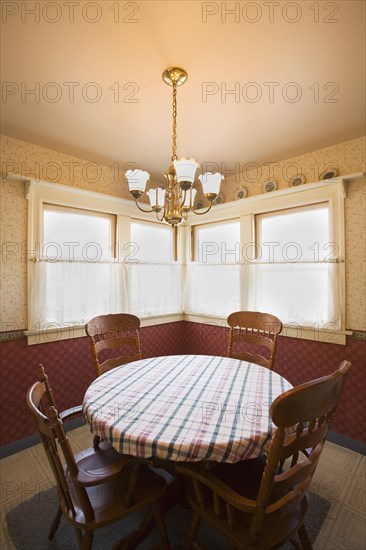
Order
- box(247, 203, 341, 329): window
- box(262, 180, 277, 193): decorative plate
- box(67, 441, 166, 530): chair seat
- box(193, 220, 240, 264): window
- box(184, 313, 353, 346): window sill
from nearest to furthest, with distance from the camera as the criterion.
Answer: box(67, 441, 166, 530): chair seat
box(184, 313, 353, 346): window sill
box(247, 203, 341, 329): window
box(262, 180, 277, 193): decorative plate
box(193, 220, 240, 264): window

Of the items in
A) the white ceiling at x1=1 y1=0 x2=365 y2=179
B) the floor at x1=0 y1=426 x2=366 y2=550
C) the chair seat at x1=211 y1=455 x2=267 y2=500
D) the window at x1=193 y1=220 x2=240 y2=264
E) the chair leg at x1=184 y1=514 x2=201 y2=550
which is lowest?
the floor at x1=0 y1=426 x2=366 y2=550

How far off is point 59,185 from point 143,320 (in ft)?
5.46

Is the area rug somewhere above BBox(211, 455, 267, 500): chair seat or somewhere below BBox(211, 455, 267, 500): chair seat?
below

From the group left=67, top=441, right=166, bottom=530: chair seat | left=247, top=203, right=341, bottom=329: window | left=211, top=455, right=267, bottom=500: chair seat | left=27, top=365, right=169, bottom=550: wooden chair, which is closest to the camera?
left=27, top=365, right=169, bottom=550: wooden chair

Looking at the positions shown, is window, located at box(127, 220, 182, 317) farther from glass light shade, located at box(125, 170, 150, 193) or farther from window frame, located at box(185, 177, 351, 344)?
glass light shade, located at box(125, 170, 150, 193)

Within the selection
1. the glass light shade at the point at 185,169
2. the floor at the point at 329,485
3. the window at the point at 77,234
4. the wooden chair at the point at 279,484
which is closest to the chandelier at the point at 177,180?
the glass light shade at the point at 185,169

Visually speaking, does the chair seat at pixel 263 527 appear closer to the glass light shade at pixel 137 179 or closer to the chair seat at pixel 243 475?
the chair seat at pixel 243 475

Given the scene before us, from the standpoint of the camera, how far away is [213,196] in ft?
5.55

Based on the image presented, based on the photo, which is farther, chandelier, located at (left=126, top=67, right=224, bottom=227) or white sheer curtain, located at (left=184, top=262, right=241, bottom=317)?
white sheer curtain, located at (left=184, top=262, right=241, bottom=317)

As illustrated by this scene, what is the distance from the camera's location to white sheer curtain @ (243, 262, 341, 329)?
7.91ft

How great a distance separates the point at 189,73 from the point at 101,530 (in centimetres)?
272

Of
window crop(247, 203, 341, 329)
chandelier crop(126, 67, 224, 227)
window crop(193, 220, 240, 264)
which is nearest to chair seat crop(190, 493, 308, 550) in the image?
chandelier crop(126, 67, 224, 227)

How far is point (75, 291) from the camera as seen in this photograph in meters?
2.63

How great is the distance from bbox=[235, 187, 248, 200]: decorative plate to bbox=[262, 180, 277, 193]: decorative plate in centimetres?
21
